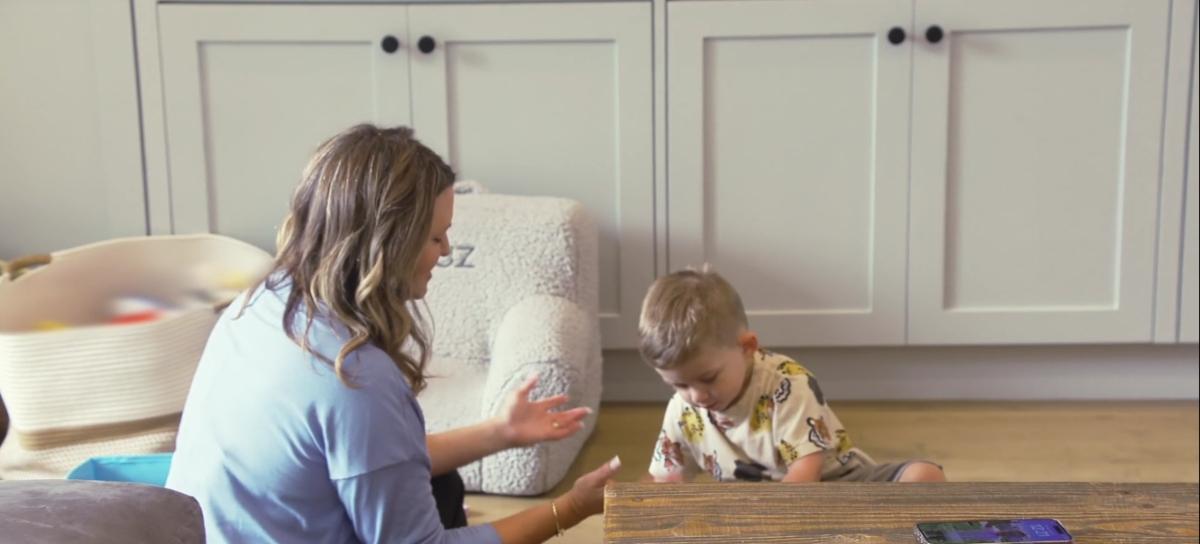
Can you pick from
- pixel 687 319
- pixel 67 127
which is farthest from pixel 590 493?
pixel 67 127

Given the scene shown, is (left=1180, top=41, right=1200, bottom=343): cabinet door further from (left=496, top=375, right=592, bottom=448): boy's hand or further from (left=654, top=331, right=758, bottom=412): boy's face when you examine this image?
(left=496, top=375, right=592, bottom=448): boy's hand

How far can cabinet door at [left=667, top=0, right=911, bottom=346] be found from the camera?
2.54 metres

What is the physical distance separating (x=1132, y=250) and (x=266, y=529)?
2056 millimetres

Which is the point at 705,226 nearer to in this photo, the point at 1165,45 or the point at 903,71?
the point at 903,71

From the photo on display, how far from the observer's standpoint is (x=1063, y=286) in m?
2.64

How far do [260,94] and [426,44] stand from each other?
0.38 metres

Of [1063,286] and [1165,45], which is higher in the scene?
[1165,45]

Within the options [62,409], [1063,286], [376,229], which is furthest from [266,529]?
[1063,286]

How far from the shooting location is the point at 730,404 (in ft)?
5.46

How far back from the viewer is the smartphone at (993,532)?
1.04m

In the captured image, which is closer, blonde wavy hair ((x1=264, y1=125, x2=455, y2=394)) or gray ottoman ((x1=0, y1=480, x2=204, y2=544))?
gray ottoman ((x1=0, y1=480, x2=204, y2=544))

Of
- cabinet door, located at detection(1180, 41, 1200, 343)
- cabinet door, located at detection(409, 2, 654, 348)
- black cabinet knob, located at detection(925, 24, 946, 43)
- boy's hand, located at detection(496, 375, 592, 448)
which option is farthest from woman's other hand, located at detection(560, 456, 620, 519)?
cabinet door, located at detection(1180, 41, 1200, 343)

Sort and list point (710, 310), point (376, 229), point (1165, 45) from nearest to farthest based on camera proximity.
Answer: point (376, 229) → point (710, 310) → point (1165, 45)

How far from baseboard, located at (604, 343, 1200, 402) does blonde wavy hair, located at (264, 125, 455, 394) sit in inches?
61.7
